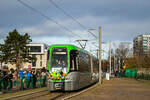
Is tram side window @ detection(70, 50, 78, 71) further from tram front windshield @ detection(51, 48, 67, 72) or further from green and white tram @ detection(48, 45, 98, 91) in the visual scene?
tram front windshield @ detection(51, 48, 67, 72)

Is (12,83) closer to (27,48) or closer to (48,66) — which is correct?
(48,66)

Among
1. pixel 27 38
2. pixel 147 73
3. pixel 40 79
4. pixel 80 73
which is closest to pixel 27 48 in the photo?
pixel 27 38

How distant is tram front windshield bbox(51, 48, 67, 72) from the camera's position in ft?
59.8

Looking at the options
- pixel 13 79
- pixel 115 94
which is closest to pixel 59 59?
pixel 13 79

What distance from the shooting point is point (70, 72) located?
18078 mm

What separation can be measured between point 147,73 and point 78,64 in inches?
840

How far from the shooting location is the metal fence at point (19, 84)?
687 inches

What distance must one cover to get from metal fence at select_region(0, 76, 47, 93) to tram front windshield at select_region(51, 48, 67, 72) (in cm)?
286

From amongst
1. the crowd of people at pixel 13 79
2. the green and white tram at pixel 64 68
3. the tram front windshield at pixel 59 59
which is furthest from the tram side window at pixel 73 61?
the crowd of people at pixel 13 79

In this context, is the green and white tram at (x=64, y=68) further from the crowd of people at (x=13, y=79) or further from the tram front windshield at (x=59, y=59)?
the crowd of people at (x=13, y=79)

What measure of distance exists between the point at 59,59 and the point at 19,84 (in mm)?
3765

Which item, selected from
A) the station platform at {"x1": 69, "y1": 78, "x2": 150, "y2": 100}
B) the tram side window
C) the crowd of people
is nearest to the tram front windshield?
the tram side window

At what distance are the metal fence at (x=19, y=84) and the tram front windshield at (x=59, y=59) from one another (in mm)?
2857

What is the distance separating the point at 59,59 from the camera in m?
18.6
